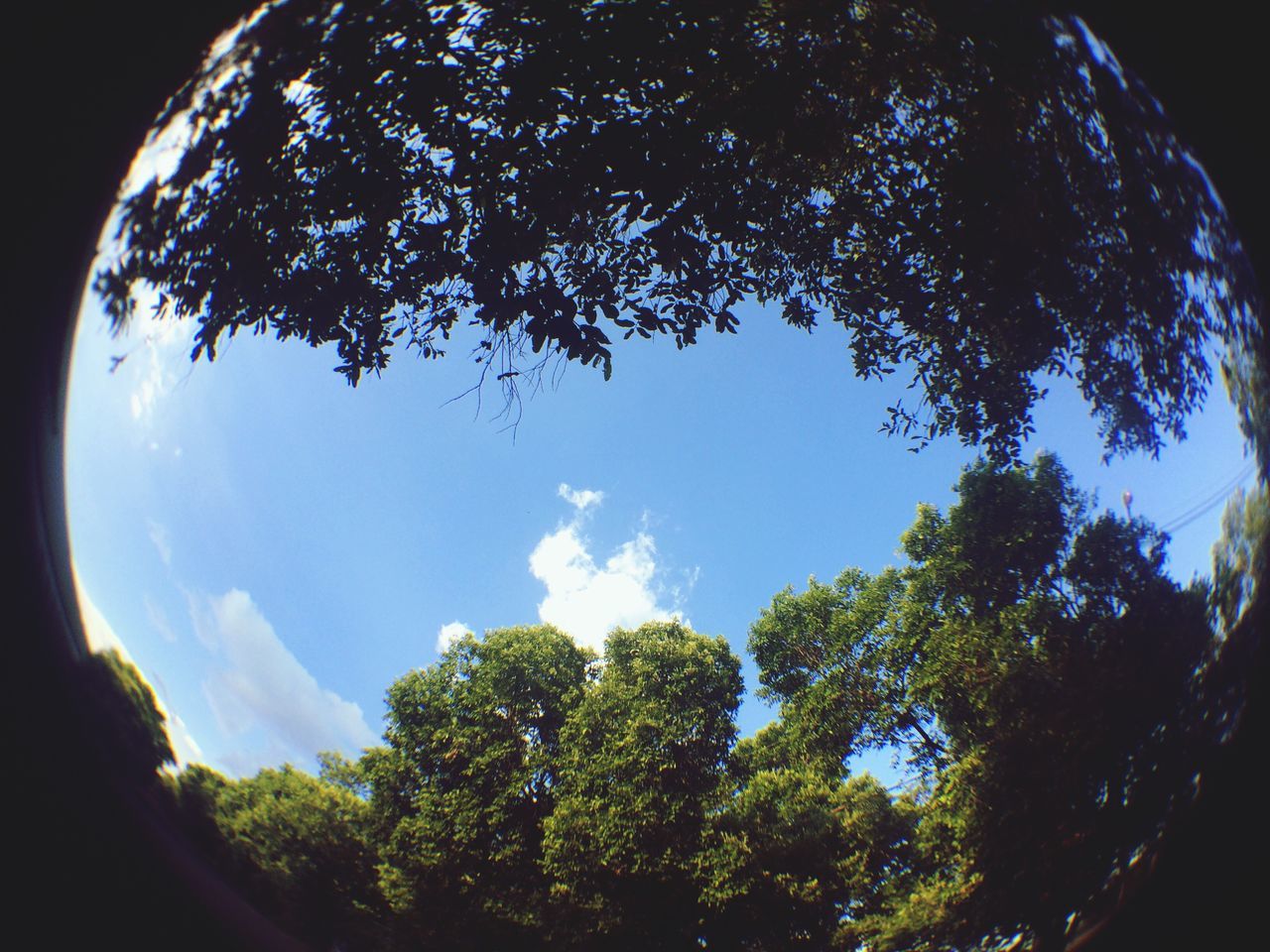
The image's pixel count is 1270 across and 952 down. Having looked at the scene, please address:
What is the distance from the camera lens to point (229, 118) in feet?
8.95

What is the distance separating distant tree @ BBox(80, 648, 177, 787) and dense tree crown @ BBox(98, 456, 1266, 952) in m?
0.21

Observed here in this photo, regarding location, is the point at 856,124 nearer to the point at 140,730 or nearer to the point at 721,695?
the point at 721,695

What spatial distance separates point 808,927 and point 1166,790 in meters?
1.96

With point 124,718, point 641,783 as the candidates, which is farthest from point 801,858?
point 124,718

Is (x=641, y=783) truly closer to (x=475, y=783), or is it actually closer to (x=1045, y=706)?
(x=475, y=783)

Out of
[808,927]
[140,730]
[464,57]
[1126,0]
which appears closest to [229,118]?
[464,57]

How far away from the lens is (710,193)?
3242mm

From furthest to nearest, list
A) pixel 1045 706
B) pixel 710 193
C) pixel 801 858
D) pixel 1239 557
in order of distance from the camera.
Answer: pixel 710 193, pixel 801 858, pixel 1239 557, pixel 1045 706

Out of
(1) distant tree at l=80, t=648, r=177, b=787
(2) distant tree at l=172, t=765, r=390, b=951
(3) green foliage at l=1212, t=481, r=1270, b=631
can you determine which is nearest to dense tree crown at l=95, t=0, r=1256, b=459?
(3) green foliage at l=1212, t=481, r=1270, b=631

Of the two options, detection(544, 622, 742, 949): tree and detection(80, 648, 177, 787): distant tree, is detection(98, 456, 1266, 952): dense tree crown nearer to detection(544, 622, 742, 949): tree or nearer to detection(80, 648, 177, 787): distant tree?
detection(544, 622, 742, 949): tree

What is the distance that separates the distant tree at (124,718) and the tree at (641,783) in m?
2.15

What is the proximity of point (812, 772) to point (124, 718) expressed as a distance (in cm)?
381

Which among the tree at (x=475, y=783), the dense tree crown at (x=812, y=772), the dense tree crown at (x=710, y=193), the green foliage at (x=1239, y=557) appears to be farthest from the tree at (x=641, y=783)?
the green foliage at (x=1239, y=557)

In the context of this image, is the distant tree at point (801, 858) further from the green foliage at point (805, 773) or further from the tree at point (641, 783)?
the tree at point (641, 783)
